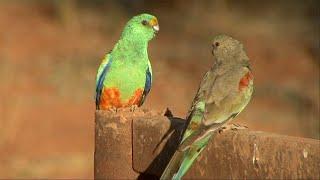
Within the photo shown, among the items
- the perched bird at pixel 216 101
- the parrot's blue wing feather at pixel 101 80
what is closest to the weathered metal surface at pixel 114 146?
the perched bird at pixel 216 101

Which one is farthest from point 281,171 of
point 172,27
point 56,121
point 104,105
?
point 172,27

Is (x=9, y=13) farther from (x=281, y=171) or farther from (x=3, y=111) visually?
(x=281, y=171)

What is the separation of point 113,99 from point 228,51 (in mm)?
1545

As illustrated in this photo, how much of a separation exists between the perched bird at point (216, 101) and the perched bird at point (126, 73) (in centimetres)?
134

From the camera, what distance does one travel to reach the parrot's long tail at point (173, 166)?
9.98ft

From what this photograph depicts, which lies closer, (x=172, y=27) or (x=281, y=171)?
(x=281, y=171)

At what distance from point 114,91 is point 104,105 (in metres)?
0.12

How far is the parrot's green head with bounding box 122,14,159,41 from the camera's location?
5.70 metres

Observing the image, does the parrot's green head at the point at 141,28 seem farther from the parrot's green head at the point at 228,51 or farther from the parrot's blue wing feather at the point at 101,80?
the parrot's green head at the point at 228,51

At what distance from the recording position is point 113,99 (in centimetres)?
550

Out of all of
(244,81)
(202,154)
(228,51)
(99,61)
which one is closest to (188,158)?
(202,154)

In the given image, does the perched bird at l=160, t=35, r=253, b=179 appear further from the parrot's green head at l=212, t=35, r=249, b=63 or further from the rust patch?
the rust patch

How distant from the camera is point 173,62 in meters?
16.9

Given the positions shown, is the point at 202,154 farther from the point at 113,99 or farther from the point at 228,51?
the point at 113,99
